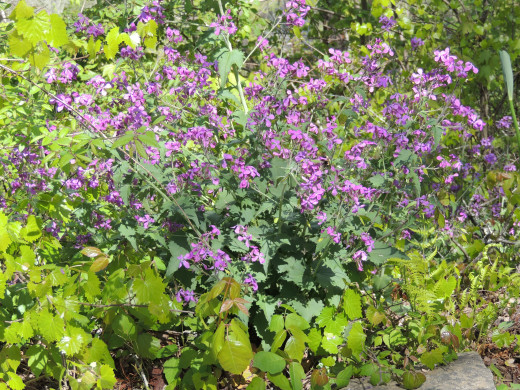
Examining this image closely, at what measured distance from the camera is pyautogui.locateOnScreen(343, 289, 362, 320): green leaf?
9.36 feet

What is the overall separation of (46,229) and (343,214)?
1687 mm

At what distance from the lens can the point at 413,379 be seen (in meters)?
2.62

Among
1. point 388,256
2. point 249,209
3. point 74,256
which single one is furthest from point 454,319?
point 74,256

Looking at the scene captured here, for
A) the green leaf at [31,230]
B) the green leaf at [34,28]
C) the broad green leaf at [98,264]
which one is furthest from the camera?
the green leaf at [31,230]

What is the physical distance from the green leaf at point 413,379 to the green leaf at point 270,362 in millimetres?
592

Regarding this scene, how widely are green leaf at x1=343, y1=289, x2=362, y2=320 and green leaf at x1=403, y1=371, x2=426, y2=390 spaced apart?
0.38 meters

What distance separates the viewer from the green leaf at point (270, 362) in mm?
2512

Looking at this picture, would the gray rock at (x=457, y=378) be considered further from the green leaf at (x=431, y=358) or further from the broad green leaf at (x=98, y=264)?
the broad green leaf at (x=98, y=264)

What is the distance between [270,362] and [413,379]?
68 centimetres

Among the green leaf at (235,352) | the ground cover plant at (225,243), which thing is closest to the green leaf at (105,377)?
the ground cover plant at (225,243)

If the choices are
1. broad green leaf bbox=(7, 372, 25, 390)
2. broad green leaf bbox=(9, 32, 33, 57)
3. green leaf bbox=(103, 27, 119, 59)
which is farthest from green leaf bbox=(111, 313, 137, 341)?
broad green leaf bbox=(9, 32, 33, 57)

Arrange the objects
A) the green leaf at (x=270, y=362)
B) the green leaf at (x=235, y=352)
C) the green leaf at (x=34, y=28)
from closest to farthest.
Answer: the green leaf at (x=34, y=28)
the green leaf at (x=235, y=352)
the green leaf at (x=270, y=362)

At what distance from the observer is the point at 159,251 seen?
3.02 m

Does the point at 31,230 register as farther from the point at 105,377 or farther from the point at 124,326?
A: the point at 105,377
